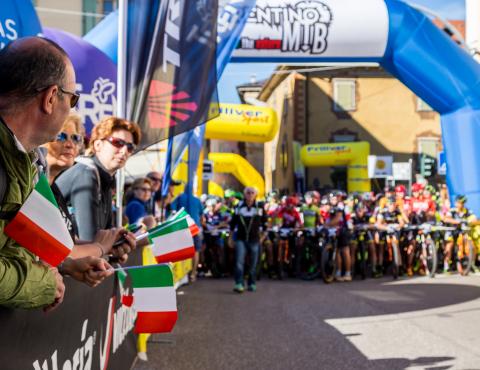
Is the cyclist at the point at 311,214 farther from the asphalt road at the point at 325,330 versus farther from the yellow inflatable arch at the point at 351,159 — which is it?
the yellow inflatable arch at the point at 351,159

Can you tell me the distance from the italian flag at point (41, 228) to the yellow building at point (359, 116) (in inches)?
1412

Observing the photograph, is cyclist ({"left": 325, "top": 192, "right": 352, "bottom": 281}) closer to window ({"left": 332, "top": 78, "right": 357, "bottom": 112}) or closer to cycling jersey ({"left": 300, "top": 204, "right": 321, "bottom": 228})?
cycling jersey ({"left": 300, "top": 204, "right": 321, "bottom": 228})

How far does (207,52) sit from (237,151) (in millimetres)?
47210

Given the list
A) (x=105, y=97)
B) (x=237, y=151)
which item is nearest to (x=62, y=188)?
(x=105, y=97)

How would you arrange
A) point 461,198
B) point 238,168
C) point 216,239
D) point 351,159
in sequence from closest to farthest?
point 461,198, point 216,239, point 351,159, point 238,168

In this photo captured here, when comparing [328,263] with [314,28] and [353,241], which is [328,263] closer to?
[353,241]

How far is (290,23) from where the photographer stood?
11.6m

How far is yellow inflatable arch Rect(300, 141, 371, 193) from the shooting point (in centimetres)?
3212

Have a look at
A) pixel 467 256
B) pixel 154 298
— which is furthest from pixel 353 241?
pixel 154 298

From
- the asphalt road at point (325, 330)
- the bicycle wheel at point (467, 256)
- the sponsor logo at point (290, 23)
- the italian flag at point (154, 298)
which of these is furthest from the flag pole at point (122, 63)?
the bicycle wheel at point (467, 256)

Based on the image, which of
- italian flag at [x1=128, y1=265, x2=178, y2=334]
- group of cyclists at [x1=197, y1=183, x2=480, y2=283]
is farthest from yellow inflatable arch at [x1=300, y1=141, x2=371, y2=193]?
italian flag at [x1=128, y1=265, x2=178, y2=334]

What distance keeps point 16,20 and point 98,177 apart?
2286 mm

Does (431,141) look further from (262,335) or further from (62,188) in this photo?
(62,188)

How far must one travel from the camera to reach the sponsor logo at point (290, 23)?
1160cm
